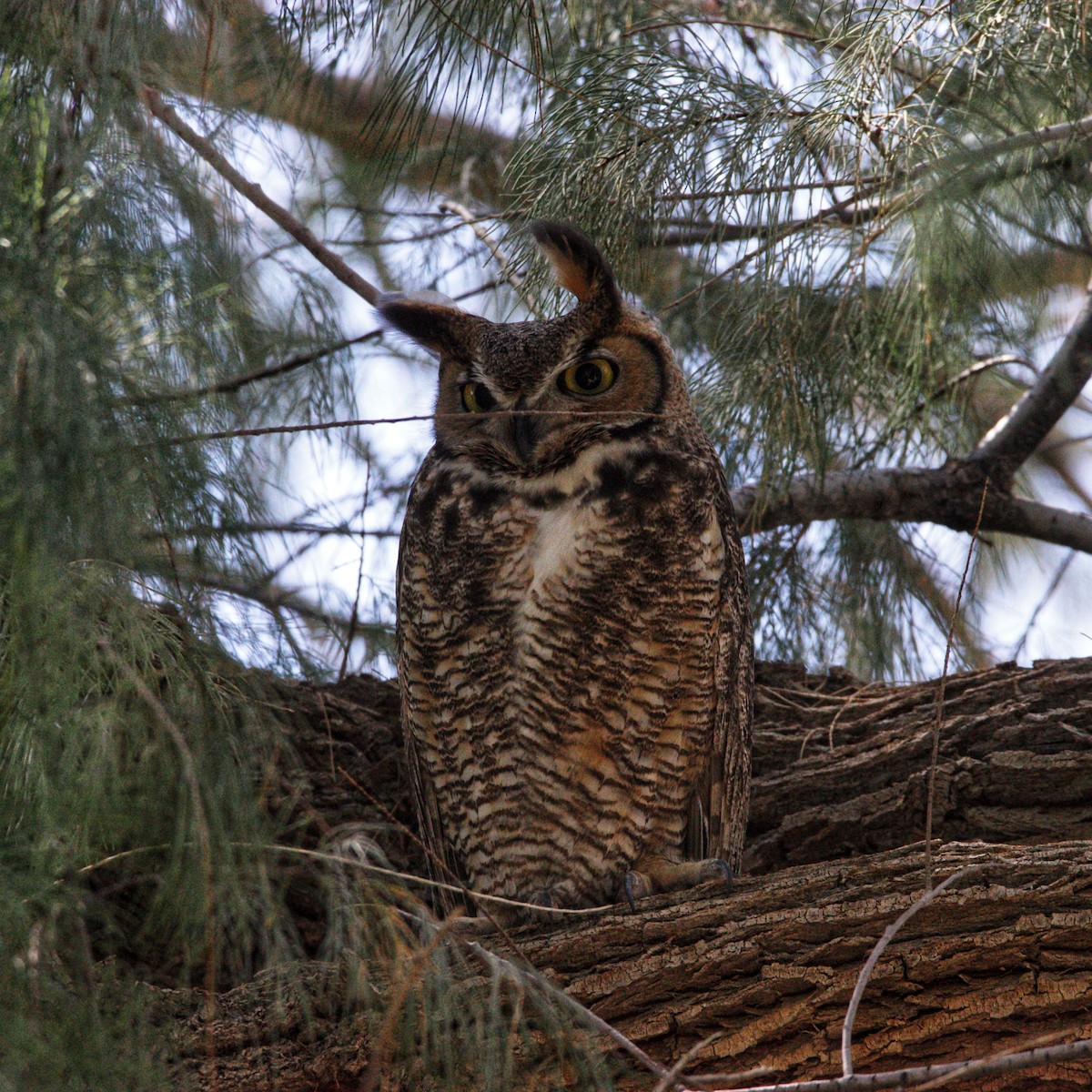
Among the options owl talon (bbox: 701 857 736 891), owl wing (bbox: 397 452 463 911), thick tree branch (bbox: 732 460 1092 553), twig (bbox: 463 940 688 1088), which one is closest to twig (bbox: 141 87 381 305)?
owl wing (bbox: 397 452 463 911)

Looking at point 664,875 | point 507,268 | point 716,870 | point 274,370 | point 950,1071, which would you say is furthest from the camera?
point 274,370

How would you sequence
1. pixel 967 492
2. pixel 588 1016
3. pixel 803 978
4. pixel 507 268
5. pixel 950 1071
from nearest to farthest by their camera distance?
pixel 950 1071, pixel 588 1016, pixel 803 978, pixel 507 268, pixel 967 492

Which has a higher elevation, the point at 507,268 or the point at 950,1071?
the point at 507,268

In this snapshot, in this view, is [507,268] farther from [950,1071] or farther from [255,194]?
[950,1071]

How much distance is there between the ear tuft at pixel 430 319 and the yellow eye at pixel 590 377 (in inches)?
8.6

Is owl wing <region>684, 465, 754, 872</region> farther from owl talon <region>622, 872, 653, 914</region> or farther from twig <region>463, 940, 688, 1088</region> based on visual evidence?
twig <region>463, 940, 688, 1088</region>

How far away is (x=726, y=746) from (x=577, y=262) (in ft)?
2.92

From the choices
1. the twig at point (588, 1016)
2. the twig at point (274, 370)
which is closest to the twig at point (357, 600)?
the twig at point (274, 370)

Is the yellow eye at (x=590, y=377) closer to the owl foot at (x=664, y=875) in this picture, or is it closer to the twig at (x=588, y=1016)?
the owl foot at (x=664, y=875)

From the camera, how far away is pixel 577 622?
2014 millimetres

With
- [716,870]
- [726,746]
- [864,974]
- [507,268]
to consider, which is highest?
[507,268]

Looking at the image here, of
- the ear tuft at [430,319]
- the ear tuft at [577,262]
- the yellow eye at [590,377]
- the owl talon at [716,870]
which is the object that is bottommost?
the owl talon at [716,870]

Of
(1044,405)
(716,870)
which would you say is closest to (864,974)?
(716,870)

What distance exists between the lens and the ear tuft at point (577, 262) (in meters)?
2.05
